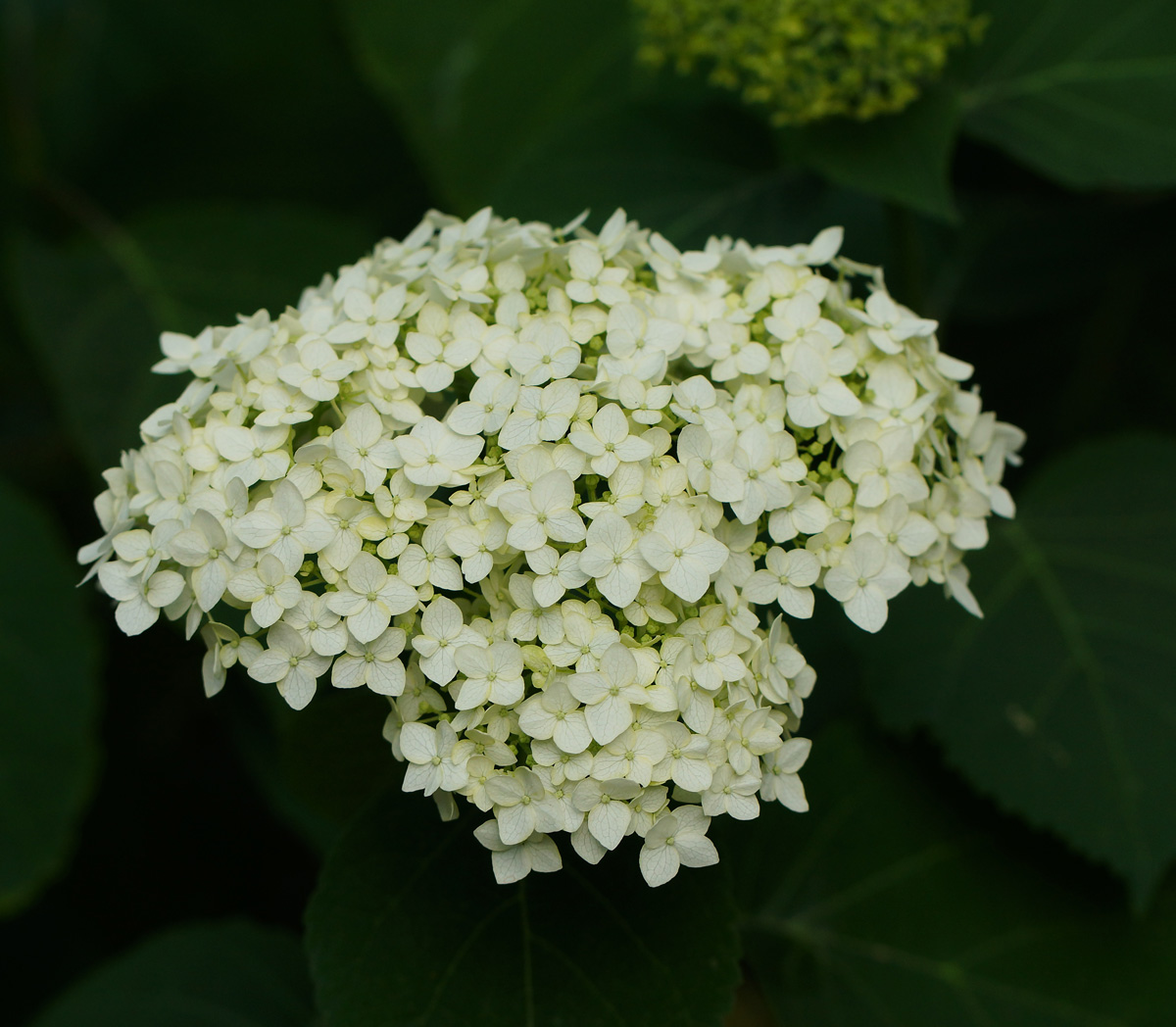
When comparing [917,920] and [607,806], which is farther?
[917,920]

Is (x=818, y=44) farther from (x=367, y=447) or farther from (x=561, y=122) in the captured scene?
(x=367, y=447)

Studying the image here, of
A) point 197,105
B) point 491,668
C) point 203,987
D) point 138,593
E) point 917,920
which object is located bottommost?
point 917,920

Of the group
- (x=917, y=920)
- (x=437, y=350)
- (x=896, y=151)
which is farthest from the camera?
(x=917, y=920)

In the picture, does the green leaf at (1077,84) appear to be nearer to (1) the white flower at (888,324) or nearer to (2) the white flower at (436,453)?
(1) the white flower at (888,324)

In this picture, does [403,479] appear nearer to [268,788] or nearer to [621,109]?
[621,109]

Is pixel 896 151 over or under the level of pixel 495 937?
over

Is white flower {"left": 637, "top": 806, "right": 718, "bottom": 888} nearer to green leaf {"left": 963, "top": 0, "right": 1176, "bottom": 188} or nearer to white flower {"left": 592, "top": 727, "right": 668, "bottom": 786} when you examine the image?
white flower {"left": 592, "top": 727, "right": 668, "bottom": 786}

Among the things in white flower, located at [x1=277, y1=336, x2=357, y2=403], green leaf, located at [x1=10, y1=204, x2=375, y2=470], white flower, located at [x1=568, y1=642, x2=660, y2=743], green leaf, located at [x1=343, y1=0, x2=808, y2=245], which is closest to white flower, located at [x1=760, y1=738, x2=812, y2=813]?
white flower, located at [x1=568, y1=642, x2=660, y2=743]

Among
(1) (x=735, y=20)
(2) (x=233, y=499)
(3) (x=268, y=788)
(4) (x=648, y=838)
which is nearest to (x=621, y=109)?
(1) (x=735, y=20)

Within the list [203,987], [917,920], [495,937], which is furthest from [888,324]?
[203,987]
